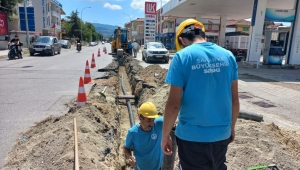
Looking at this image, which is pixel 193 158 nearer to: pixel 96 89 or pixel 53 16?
pixel 96 89

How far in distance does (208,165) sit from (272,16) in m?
16.9

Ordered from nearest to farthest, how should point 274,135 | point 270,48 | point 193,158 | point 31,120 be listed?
1. point 193,158
2. point 274,135
3. point 31,120
4. point 270,48

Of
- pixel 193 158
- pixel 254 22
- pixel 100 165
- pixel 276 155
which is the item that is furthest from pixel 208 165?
pixel 254 22

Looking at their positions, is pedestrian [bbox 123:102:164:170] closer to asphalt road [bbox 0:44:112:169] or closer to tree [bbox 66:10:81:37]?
asphalt road [bbox 0:44:112:169]

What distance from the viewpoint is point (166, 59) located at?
19.6 metres

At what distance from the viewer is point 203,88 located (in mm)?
1850

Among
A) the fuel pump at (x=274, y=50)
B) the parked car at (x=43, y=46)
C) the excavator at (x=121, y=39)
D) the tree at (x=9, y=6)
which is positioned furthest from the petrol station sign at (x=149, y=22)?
the tree at (x=9, y=6)

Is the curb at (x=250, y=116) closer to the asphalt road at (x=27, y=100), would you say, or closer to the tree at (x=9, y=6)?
the asphalt road at (x=27, y=100)

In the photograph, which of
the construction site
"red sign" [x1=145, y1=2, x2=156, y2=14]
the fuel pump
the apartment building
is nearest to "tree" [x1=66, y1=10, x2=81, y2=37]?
the apartment building

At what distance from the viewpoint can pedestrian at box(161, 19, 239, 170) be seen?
1.83 meters

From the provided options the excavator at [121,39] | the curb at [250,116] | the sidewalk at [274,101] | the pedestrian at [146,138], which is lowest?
the sidewalk at [274,101]

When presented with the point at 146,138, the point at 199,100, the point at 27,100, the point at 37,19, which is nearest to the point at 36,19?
the point at 37,19

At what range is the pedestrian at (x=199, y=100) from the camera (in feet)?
6.01

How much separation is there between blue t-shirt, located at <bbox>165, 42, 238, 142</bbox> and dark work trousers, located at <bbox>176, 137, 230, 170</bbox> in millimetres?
56
